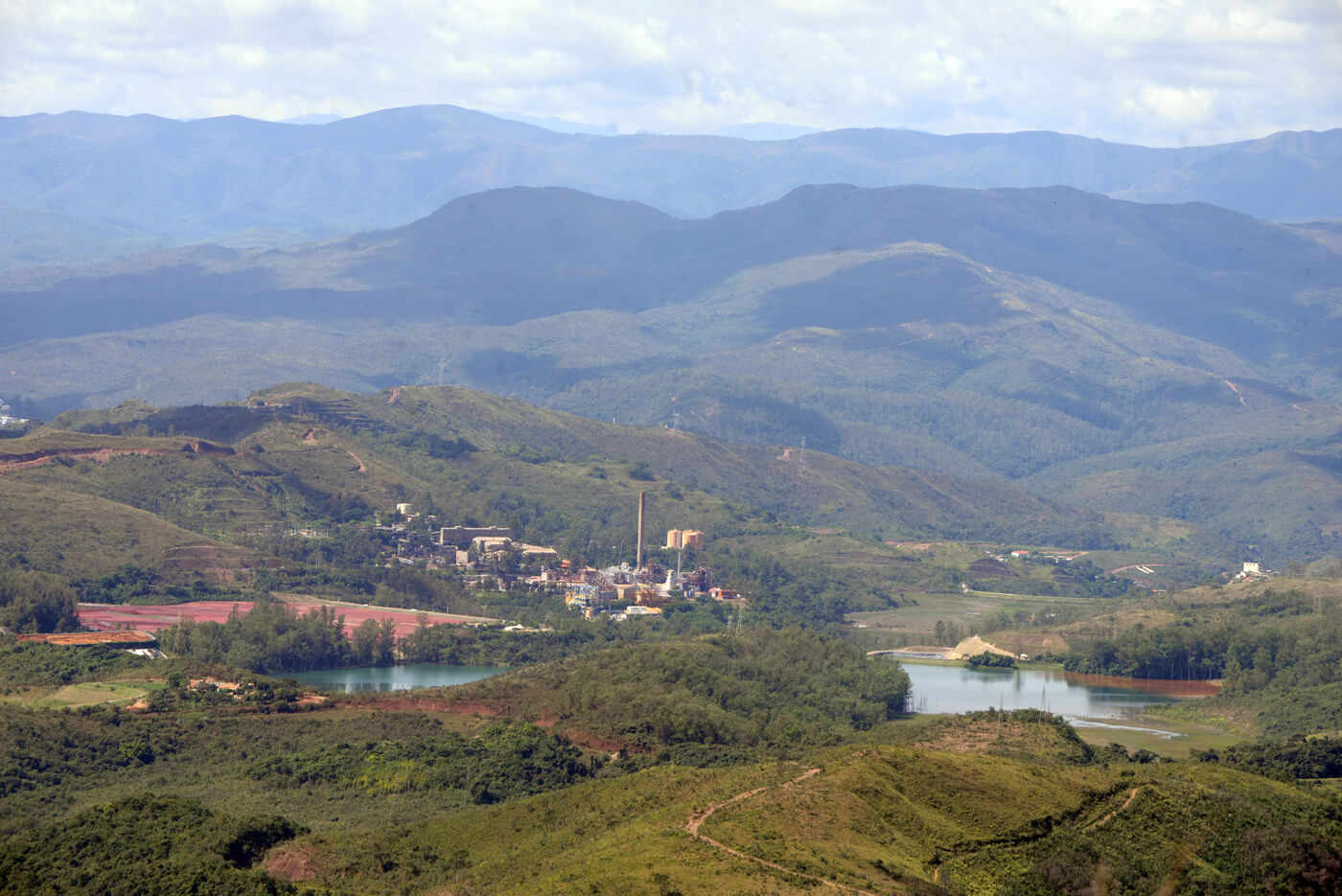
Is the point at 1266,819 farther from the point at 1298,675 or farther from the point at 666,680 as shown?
the point at 1298,675

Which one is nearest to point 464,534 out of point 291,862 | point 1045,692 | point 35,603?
point 35,603

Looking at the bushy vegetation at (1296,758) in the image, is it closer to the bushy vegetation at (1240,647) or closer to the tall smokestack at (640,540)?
the bushy vegetation at (1240,647)

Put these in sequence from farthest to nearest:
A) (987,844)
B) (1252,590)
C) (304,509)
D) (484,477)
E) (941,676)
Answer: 1. (484,477)
2. (304,509)
3. (1252,590)
4. (941,676)
5. (987,844)

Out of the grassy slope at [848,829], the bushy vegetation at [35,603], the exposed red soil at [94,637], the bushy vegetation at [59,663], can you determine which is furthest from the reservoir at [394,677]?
the grassy slope at [848,829]

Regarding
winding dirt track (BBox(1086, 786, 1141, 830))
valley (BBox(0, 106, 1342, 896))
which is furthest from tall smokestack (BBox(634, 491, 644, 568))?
winding dirt track (BBox(1086, 786, 1141, 830))

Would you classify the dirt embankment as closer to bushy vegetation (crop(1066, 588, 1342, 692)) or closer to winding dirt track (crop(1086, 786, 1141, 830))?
bushy vegetation (crop(1066, 588, 1342, 692))

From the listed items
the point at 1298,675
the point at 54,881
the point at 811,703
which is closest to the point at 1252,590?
the point at 1298,675
